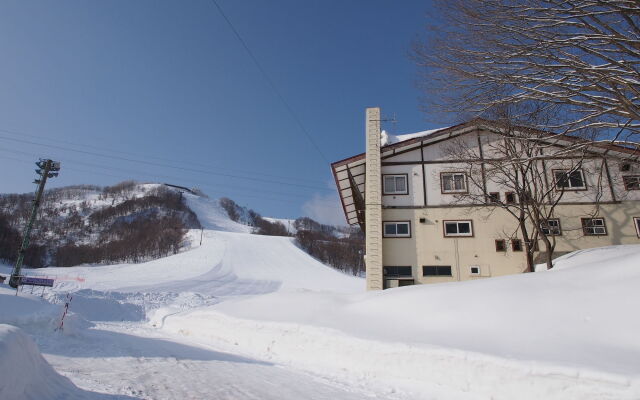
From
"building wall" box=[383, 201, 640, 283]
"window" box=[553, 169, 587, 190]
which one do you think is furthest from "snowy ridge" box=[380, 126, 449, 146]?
"window" box=[553, 169, 587, 190]

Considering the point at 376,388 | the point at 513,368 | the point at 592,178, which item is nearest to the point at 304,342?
the point at 376,388

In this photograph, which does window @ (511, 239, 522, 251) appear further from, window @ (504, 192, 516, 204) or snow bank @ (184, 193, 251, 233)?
snow bank @ (184, 193, 251, 233)

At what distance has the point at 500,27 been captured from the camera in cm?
654

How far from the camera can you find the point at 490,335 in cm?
635

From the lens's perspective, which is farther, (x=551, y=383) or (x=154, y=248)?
(x=154, y=248)

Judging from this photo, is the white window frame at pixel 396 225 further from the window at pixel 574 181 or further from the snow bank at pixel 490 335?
the window at pixel 574 181

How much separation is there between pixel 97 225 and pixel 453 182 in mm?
131052

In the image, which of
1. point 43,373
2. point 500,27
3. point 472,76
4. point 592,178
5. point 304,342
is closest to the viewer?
point 43,373

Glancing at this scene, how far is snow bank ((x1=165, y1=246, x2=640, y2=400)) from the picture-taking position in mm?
4860

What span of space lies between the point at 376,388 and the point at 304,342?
2.75m

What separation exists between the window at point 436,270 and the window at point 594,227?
21.2ft

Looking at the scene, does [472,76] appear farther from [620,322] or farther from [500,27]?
[620,322]

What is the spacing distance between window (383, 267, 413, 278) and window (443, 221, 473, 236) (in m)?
2.58

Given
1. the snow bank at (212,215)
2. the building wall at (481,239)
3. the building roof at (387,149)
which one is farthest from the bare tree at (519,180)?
the snow bank at (212,215)
